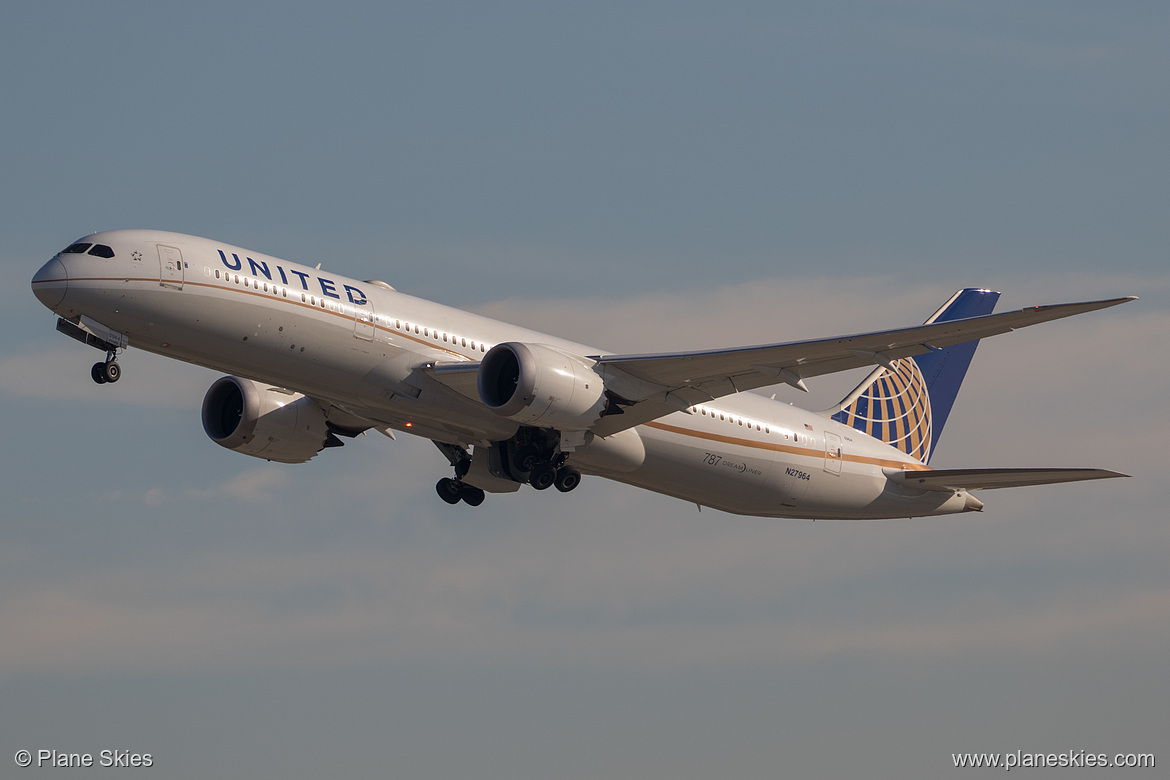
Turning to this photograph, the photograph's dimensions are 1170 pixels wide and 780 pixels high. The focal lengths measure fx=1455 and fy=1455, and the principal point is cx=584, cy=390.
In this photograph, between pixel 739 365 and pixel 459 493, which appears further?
pixel 459 493

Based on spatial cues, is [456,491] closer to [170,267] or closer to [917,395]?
Result: [170,267]

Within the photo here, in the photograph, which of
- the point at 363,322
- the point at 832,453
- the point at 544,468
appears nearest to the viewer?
the point at 363,322

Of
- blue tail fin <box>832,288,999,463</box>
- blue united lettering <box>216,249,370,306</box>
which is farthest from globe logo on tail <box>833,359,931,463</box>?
blue united lettering <box>216,249,370,306</box>

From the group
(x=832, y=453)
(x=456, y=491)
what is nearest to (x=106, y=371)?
(x=456, y=491)

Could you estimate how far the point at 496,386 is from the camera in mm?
34906

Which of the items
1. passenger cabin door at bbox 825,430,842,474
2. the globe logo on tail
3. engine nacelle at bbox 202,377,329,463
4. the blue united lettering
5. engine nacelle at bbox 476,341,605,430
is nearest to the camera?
the blue united lettering

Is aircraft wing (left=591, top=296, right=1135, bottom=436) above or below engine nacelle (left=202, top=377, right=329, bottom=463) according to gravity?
below

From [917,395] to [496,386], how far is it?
18.2 metres

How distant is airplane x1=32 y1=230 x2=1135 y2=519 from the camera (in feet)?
106

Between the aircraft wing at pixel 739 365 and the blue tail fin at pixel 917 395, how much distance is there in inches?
363

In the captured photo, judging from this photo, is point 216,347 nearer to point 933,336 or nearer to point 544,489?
point 544,489

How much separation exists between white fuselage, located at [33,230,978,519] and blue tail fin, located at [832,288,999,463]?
11.6 feet

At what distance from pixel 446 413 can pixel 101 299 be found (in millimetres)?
8578

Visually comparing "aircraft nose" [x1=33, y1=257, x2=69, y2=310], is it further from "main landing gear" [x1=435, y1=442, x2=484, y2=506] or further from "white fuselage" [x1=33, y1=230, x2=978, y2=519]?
"main landing gear" [x1=435, y1=442, x2=484, y2=506]
